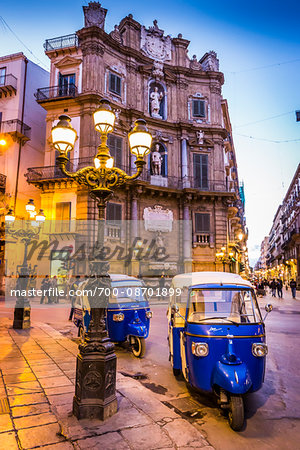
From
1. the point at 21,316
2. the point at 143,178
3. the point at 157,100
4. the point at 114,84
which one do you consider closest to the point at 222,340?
the point at 21,316

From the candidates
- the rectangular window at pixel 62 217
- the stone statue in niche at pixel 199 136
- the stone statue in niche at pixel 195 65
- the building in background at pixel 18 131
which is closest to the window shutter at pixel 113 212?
the rectangular window at pixel 62 217

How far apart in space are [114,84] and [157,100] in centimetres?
416

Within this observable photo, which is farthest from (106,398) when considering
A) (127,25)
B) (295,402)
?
(127,25)

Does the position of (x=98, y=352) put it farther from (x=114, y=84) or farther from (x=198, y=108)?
(x=198, y=108)

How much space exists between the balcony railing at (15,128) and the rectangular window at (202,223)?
15.7 meters

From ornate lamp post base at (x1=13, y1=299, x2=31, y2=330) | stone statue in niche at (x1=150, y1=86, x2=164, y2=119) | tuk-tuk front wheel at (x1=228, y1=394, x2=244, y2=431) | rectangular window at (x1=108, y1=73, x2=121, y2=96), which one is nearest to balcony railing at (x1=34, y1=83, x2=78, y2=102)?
rectangular window at (x1=108, y1=73, x2=121, y2=96)

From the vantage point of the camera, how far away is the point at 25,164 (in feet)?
84.5

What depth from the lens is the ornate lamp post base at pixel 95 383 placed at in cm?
399

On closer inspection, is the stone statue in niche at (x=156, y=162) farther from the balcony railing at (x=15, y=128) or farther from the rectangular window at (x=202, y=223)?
the balcony railing at (x=15, y=128)

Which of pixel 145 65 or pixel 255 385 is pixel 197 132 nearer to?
pixel 145 65

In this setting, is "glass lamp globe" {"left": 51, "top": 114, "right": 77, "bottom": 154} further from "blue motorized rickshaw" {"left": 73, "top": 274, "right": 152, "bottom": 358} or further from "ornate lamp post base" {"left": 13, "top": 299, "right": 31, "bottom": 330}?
"ornate lamp post base" {"left": 13, "top": 299, "right": 31, "bottom": 330}

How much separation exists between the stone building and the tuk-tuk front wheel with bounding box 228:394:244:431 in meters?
18.5

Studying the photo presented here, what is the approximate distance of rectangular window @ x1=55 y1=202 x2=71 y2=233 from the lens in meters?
21.9

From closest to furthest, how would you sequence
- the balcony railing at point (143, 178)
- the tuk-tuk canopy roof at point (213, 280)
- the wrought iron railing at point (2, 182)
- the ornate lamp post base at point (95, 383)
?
the ornate lamp post base at point (95, 383) → the tuk-tuk canopy roof at point (213, 280) → the balcony railing at point (143, 178) → the wrought iron railing at point (2, 182)
